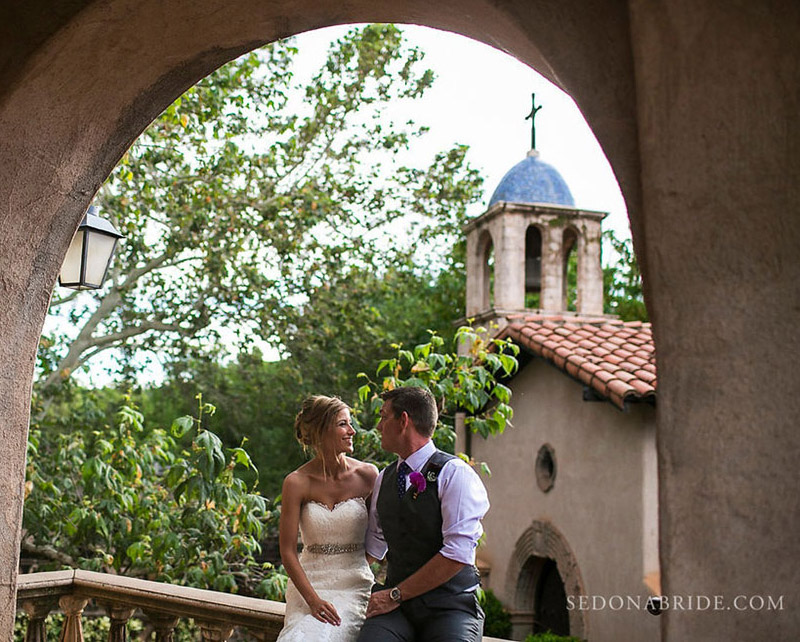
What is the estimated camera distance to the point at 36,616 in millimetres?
3752

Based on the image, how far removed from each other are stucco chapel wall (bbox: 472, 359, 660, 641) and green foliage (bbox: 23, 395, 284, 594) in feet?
16.0

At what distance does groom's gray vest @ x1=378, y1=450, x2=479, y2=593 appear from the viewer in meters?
2.64

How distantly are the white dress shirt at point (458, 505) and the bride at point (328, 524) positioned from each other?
0.32m

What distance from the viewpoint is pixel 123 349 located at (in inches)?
499

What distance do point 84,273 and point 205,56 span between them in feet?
4.63

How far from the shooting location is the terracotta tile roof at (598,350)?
9.82 m

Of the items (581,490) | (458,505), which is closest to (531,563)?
(581,490)

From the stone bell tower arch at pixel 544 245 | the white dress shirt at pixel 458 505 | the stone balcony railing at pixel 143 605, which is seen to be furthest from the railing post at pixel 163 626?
the stone bell tower arch at pixel 544 245

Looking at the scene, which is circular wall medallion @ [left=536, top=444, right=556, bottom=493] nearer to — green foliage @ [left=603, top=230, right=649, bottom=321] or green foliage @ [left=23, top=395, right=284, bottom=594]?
green foliage @ [left=23, top=395, right=284, bottom=594]

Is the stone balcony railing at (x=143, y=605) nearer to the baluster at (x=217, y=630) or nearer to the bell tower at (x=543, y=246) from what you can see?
the baluster at (x=217, y=630)

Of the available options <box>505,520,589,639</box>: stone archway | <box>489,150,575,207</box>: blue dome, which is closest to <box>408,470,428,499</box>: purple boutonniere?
<box>505,520,589,639</box>: stone archway

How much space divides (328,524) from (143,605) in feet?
3.85

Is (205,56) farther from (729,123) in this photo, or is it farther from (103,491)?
(103,491)

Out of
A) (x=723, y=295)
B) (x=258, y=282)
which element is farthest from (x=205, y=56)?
(x=258, y=282)
